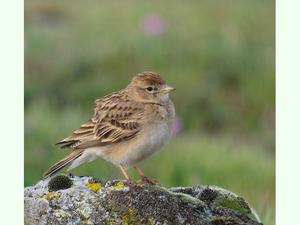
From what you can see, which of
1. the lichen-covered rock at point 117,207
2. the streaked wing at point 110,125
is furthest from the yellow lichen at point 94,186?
the streaked wing at point 110,125

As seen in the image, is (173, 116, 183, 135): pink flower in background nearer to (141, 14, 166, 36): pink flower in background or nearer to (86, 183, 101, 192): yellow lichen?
(86, 183, 101, 192): yellow lichen

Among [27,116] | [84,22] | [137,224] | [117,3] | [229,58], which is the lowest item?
[137,224]

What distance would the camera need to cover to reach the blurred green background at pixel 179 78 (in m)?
7.94

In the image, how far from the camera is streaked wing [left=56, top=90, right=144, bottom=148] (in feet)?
16.9

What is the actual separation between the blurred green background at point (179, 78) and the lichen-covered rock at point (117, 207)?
11.1 ft

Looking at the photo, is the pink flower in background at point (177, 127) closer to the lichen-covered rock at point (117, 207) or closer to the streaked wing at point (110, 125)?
the streaked wing at point (110, 125)

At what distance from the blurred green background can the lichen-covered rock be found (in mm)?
3382

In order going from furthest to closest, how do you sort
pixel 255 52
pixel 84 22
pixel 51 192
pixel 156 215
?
1. pixel 84 22
2. pixel 255 52
3. pixel 51 192
4. pixel 156 215

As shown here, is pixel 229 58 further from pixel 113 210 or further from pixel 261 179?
pixel 113 210

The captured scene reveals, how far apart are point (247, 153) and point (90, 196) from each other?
5.08m

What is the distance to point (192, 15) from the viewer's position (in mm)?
13984

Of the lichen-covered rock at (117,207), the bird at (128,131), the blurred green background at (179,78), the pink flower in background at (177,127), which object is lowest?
the lichen-covered rock at (117,207)

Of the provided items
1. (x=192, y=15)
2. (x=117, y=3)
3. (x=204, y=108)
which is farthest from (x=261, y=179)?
(x=117, y=3)

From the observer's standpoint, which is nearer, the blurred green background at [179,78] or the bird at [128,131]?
the bird at [128,131]
